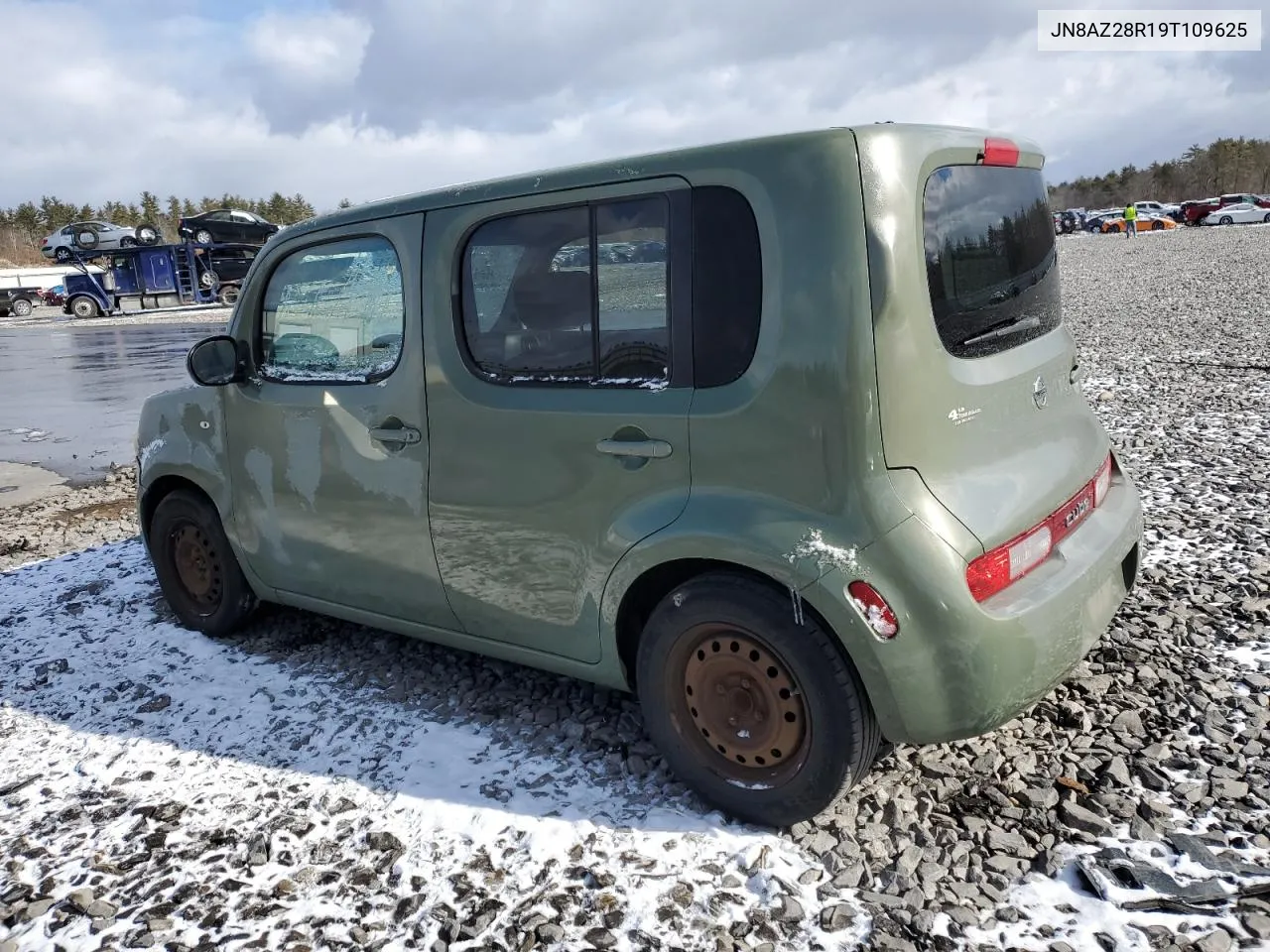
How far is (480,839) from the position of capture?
9.59 feet

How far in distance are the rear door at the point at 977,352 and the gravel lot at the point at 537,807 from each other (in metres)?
0.92

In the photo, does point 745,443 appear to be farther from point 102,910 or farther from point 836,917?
point 102,910

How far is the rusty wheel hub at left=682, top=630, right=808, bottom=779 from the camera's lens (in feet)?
9.18

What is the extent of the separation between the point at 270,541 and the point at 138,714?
0.88 metres

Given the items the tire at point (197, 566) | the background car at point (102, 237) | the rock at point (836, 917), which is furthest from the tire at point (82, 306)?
the rock at point (836, 917)

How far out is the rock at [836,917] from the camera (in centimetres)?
247

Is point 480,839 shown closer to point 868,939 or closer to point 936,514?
point 868,939

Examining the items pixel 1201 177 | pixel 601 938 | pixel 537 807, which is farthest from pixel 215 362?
pixel 1201 177

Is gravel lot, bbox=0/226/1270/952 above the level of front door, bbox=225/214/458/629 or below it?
below

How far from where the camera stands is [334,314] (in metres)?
3.89

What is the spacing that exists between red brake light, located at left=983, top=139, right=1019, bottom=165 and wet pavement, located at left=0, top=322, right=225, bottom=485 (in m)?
8.42

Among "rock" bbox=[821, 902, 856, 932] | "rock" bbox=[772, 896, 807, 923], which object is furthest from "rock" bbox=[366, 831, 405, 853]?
"rock" bbox=[821, 902, 856, 932]

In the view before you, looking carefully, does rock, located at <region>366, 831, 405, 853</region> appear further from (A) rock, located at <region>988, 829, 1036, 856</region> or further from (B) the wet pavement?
(B) the wet pavement

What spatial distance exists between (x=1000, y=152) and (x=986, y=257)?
0.41 m
